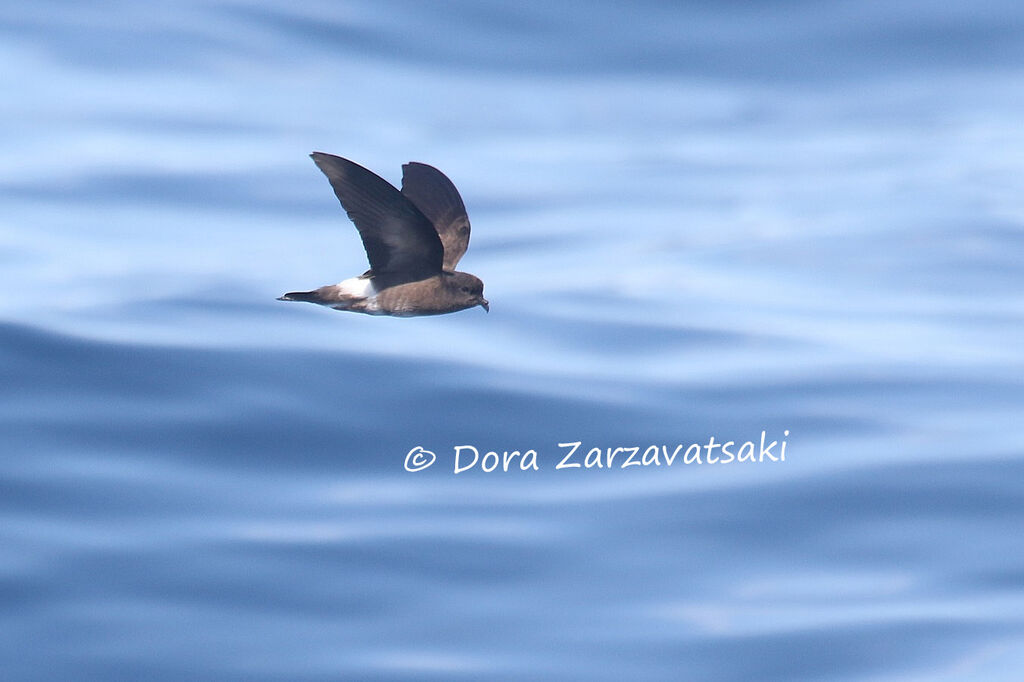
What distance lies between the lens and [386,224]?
6.32 m

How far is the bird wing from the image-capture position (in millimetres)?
6051

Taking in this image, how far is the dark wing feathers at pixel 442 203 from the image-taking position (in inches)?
298

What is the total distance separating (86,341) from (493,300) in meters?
8.50

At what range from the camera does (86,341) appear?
20.8 metres

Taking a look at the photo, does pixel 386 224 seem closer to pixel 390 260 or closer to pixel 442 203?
pixel 390 260

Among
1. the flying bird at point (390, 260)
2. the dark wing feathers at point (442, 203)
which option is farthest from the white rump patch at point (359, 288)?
the dark wing feathers at point (442, 203)

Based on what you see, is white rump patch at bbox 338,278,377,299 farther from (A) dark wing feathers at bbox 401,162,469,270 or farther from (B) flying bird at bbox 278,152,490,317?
(A) dark wing feathers at bbox 401,162,469,270

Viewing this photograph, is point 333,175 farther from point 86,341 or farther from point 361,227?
point 86,341

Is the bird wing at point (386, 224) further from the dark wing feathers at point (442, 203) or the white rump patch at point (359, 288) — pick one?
the dark wing feathers at point (442, 203)

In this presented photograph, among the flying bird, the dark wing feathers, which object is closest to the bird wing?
the flying bird

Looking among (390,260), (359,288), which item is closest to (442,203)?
(390,260)

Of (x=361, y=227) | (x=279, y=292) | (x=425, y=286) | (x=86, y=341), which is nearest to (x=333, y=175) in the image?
(x=361, y=227)

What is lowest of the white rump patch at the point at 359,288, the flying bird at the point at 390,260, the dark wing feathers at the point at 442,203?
the white rump patch at the point at 359,288

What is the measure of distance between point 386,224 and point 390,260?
0.20m
